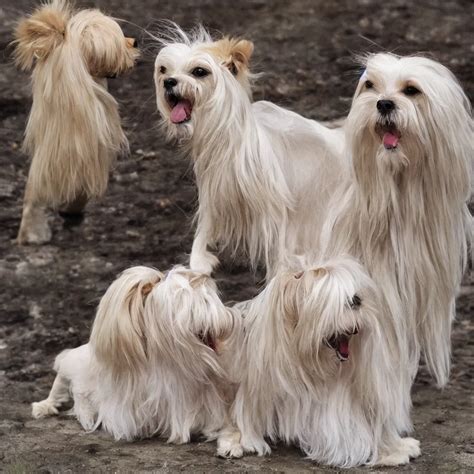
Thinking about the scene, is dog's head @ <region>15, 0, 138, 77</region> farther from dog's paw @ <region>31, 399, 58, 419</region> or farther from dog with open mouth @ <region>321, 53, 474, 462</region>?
dog's paw @ <region>31, 399, 58, 419</region>

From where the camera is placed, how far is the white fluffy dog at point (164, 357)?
494 centimetres

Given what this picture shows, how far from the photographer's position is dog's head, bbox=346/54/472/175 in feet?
15.5

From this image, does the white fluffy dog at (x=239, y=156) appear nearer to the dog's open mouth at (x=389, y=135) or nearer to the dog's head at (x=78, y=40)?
the dog's head at (x=78, y=40)

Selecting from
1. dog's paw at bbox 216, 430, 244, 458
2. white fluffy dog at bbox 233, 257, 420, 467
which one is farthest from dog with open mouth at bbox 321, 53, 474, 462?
dog's paw at bbox 216, 430, 244, 458

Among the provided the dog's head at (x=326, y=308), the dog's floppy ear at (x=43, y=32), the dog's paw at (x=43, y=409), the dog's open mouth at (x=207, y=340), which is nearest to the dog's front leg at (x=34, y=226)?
the dog's floppy ear at (x=43, y=32)

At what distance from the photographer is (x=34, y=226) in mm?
6688

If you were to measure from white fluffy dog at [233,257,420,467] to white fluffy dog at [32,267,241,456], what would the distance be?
0.43 ft

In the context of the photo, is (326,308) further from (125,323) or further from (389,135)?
(125,323)

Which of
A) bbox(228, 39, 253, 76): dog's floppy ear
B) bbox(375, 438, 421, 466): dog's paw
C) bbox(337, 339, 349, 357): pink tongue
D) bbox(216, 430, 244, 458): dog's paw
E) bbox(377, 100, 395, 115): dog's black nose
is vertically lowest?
bbox(216, 430, 244, 458): dog's paw

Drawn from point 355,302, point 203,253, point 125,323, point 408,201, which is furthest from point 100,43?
point 355,302

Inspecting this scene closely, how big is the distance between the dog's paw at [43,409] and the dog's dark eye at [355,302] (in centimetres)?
164

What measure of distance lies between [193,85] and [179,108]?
0.12 meters

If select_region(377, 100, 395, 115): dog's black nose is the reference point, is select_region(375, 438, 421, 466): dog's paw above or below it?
below

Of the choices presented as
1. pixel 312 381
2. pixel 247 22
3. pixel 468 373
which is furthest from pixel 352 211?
pixel 247 22
